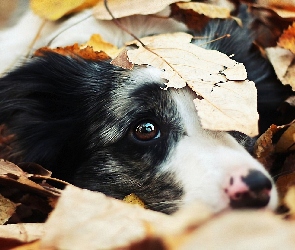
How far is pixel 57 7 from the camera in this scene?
1884mm

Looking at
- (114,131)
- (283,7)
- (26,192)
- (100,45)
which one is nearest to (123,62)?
(114,131)

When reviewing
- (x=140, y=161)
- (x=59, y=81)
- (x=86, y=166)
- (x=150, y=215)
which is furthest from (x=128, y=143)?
(x=150, y=215)

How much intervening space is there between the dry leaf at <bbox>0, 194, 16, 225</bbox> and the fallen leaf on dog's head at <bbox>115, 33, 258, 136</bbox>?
1.62 ft

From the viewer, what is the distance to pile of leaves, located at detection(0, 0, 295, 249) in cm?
76

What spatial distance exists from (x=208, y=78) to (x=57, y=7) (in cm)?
79

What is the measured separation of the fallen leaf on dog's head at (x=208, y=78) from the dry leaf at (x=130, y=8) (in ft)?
0.67

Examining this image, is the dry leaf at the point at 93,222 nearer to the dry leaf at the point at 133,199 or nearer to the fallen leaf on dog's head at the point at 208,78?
the fallen leaf on dog's head at the point at 208,78

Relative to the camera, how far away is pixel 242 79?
1339mm

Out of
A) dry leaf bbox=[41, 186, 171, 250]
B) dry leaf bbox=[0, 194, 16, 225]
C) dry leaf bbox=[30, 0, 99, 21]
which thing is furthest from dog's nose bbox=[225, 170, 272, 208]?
dry leaf bbox=[30, 0, 99, 21]

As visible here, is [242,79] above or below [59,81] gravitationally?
above

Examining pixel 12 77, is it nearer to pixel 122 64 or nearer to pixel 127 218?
pixel 122 64

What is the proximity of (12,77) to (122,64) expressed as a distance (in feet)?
1.25

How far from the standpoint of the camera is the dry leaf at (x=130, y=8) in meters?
1.78

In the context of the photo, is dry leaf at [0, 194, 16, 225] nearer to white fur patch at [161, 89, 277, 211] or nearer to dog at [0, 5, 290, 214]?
dog at [0, 5, 290, 214]
